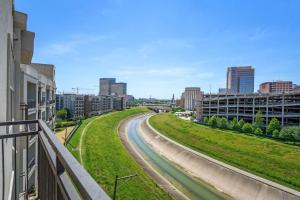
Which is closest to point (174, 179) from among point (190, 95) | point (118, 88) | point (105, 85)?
point (190, 95)

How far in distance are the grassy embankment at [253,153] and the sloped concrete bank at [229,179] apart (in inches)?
83.9

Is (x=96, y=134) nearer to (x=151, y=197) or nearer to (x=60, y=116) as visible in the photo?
(x=60, y=116)

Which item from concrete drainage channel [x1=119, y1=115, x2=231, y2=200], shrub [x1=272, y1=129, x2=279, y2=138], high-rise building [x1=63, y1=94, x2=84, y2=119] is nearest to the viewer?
concrete drainage channel [x1=119, y1=115, x2=231, y2=200]

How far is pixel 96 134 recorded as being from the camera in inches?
1591

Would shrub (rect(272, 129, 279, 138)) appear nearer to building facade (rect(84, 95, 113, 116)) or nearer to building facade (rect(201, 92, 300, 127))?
building facade (rect(201, 92, 300, 127))

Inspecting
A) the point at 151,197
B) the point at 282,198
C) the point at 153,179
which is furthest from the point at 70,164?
the point at 153,179

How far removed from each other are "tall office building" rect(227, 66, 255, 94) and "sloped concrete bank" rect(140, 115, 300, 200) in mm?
106303

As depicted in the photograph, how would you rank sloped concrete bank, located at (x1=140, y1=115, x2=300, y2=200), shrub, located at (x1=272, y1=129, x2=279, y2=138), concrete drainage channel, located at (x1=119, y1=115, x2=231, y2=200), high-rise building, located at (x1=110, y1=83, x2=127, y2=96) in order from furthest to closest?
high-rise building, located at (x1=110, y1=83, x2=127, y2=96), shrub, located at (x1=272, y1=129, x2=279, y2=138), concrete drainage channel, located at (x1=119, y1=115, x2=231, y2=200), sloped concrete bank, located at (x1=140, y1=115, x2=300, y2=200)

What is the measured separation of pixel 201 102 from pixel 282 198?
41.2m

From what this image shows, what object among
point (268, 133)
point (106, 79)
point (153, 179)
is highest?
point (106, 79)

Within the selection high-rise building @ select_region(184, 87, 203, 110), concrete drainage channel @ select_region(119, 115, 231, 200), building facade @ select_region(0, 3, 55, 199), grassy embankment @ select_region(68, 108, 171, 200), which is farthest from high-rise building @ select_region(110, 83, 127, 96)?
building facade @ select_region(0, 3, 55, 199)

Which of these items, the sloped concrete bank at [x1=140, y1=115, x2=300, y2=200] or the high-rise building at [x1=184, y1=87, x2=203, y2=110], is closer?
the sloped concrete bank at [x1=140, y1=115, x2=300, y2=200]

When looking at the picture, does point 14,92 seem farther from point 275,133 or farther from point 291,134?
point 275,133

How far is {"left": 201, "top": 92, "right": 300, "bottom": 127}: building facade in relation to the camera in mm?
39469
